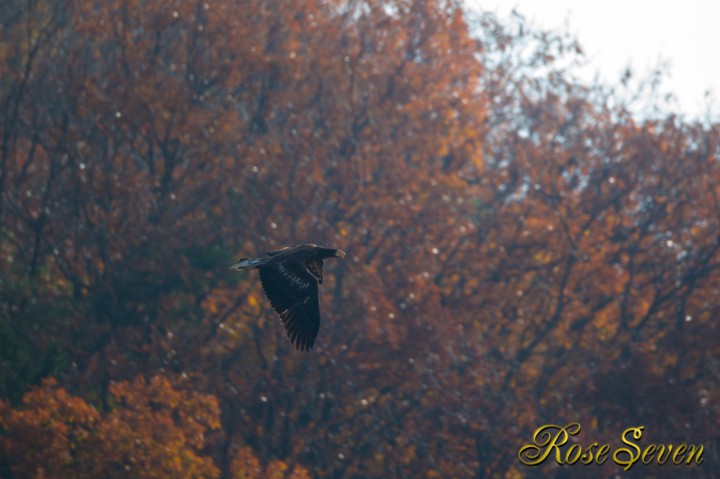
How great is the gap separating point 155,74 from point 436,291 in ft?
29.4

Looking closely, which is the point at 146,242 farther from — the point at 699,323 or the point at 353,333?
the point at 699,323

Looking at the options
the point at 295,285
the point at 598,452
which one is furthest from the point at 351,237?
the point at 295,285

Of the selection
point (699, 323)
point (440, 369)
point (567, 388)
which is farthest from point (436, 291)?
point (699, 323)

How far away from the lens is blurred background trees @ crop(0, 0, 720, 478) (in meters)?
26.4

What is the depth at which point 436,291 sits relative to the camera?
27.6 meters

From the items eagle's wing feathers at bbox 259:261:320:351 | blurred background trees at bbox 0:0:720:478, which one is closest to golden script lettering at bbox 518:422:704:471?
blurred background trees at bbox 0:0:720:478

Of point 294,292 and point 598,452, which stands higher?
point 598,452

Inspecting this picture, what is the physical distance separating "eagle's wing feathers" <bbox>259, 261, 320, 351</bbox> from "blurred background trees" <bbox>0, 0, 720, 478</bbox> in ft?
35.2

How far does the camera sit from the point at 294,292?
1251cm

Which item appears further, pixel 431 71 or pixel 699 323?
pixel 431 71

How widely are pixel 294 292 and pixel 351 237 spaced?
1624cm

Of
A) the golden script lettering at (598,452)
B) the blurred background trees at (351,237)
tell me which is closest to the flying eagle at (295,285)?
the blurred background trees at (351,237)

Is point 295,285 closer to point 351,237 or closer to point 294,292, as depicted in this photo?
point 294,292

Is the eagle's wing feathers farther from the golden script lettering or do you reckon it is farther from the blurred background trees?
the golden script lettering
